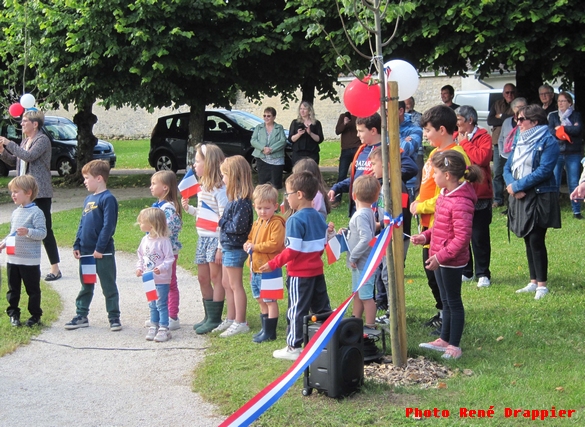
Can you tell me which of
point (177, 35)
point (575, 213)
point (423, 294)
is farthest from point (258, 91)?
point (423, 294)

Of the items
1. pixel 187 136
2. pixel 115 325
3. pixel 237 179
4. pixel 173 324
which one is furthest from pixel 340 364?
pixel 187 136

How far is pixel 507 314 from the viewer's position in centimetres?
743

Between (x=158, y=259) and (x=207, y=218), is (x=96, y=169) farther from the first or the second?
(x=207, y=218)

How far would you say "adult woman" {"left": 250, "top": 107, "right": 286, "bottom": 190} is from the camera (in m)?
14.9

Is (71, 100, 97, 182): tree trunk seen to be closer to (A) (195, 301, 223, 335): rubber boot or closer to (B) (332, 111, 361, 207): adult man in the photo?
(B) (332, 111, 361, 207): adult man

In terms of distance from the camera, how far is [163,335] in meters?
7.36

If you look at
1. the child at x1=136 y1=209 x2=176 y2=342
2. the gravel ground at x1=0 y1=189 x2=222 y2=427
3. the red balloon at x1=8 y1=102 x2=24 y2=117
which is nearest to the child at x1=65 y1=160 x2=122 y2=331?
the gravel ground at x1=0 y1=189 x2=222 y2=427

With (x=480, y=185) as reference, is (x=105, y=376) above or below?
below

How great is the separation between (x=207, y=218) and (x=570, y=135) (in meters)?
7.86

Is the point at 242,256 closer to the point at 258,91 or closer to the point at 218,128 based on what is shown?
the point at 258,91

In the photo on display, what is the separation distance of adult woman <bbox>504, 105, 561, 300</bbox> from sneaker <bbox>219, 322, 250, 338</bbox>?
294 centimetres

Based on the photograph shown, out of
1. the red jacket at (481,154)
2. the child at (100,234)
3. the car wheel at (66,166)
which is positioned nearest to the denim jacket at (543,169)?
the red jacket at (481,154)

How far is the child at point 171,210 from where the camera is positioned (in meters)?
7.66

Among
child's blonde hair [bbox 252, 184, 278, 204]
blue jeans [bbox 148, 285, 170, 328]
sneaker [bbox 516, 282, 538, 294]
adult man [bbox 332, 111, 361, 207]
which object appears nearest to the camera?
child's blonde hair [bbox 252, 184, 278, 204]
